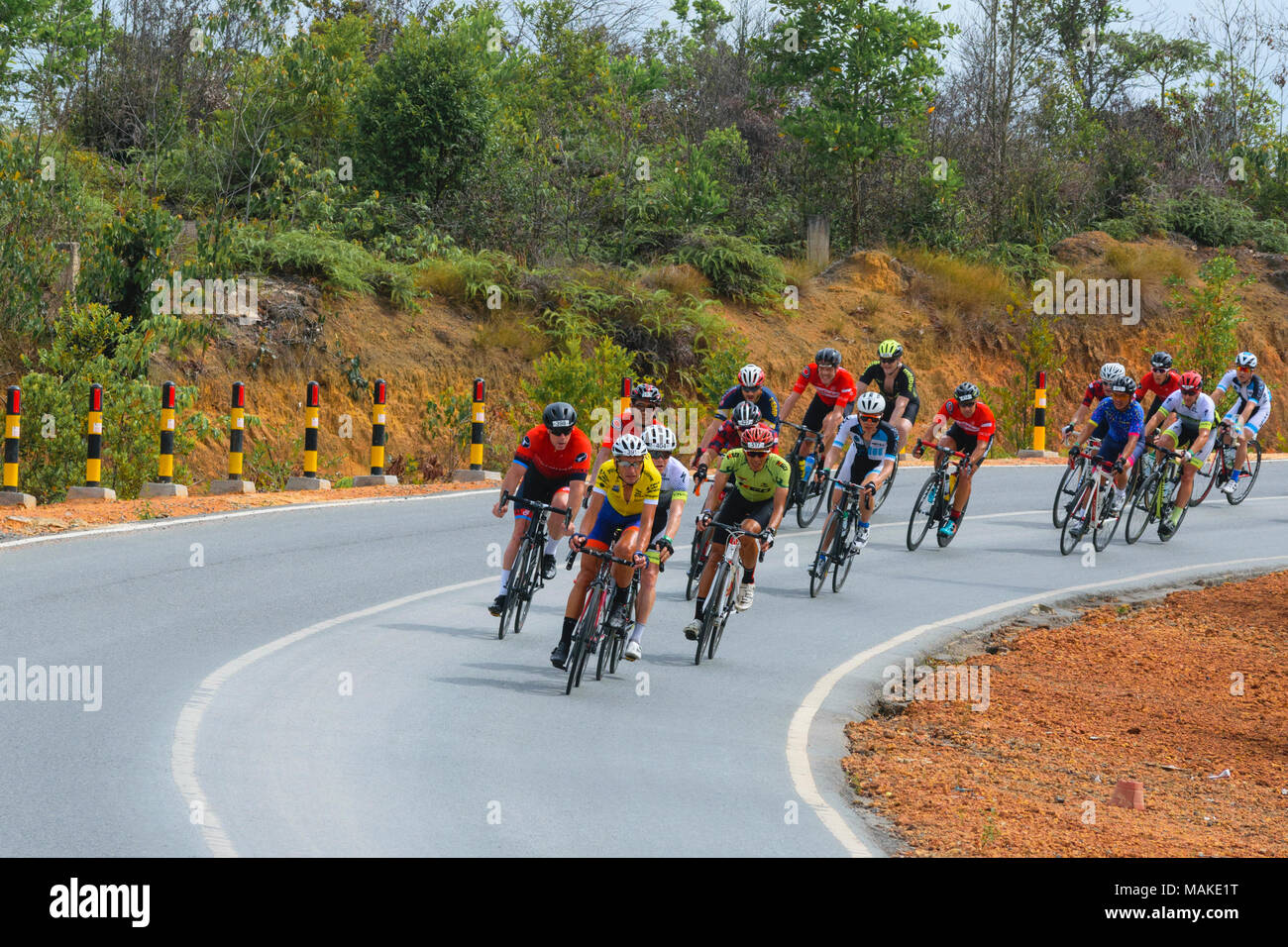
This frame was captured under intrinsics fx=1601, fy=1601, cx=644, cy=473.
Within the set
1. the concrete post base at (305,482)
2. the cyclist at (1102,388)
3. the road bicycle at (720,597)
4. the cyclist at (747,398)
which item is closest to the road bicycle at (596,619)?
the road bicycle at (720,597)

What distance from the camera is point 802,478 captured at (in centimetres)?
1830

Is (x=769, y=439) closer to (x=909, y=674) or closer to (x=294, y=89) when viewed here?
(x=909, y=674)

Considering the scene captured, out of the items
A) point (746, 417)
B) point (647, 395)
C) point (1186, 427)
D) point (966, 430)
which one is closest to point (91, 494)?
point (647, 395)

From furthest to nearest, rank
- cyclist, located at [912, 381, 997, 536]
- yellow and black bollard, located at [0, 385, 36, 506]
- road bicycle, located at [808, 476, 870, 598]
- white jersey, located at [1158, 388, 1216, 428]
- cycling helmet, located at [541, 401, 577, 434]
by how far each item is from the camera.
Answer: white jersey, located at [1158, 388, 1216, 428] → cyclist, located at [912, 381, 997, 536] → yellow and black bollard, located at [0, 385, 36, 506] → road bicycle, located at [808, 476, 870, 598] → cycling helmet, located at [541, 401, 577, 434]

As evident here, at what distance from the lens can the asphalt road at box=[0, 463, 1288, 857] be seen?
24.2ft

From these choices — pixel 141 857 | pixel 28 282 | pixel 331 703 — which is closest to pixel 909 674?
pixel 331 703

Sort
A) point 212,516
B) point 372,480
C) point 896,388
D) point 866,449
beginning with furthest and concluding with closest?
point 372,480, point 896,388, point 212,516, point 866,449

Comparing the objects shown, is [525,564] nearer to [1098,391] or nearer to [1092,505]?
[1092,505]

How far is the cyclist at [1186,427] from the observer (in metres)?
19.5

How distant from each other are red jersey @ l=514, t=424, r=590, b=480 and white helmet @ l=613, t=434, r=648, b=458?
6.46ft

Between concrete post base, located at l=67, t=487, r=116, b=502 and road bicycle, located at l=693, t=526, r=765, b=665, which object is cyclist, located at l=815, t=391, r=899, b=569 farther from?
concrete post base, located at l=67, t=487, r=116, b=502

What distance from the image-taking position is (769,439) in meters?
12.7

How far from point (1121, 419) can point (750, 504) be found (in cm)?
719

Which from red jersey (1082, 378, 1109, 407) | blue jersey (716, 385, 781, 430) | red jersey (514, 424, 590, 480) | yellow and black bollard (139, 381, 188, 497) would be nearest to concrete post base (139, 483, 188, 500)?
yellow and black bollard (139, 381, 188, 497)
